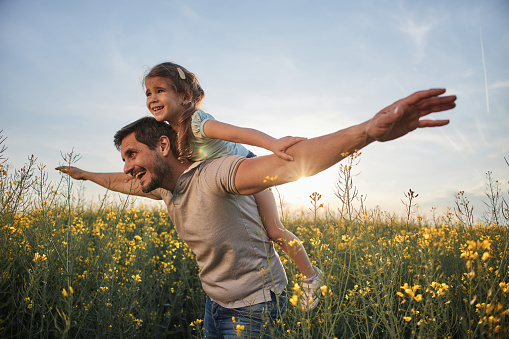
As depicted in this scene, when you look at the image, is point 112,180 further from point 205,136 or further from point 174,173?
point 205,136

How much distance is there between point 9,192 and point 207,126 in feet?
6.25

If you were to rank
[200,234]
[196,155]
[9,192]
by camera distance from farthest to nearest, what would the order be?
[9,192] < [196,155] < [200,234]

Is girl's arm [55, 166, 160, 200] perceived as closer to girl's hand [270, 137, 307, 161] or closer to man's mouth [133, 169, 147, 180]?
→ man's mouth [133, 169, 147, 180]

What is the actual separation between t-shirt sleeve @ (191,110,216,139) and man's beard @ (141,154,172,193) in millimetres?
311

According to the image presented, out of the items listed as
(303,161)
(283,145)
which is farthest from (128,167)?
(303,161)

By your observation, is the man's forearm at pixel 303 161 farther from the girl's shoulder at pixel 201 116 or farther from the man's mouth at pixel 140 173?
the man's mouth at pixel 140 173

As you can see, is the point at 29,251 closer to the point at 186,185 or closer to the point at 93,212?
the point at 186,185

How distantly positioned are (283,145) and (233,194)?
57 centimetres

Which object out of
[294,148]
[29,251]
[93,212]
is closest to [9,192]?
[29,251]

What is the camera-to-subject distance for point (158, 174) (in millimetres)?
2357

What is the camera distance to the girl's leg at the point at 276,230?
2.28 m

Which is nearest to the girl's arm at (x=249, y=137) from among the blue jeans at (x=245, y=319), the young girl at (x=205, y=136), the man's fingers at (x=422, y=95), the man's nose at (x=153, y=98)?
the young girl at (x=205, y=136)

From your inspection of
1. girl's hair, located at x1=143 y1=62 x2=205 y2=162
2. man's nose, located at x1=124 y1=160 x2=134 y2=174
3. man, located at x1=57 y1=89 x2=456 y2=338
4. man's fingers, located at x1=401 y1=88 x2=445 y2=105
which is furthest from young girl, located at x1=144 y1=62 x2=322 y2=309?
man's fingers, located at x1=401 y1=88 x2=445 y2=105

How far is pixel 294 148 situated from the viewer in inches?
63.9
